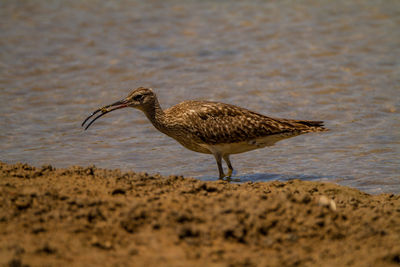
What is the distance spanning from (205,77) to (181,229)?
358 inches

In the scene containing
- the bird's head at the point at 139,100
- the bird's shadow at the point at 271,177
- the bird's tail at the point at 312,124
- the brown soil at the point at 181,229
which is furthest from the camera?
the bird's tail at the point at 312,124

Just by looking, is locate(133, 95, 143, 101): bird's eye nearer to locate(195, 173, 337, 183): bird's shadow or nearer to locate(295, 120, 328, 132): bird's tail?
locate(195, 173, 337, 183): bird's shadow

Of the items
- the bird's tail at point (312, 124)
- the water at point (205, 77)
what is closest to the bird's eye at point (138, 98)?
the water at point (205, 77)

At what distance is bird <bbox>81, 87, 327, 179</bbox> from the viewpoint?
928 cm

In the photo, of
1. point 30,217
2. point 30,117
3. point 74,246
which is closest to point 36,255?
point 74,246

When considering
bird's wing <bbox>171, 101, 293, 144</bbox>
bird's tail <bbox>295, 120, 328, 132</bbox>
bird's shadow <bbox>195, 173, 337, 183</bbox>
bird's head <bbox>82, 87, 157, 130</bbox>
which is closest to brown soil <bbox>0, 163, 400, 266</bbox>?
bird's shadow <bbox>195, 173, 337, 183</bbox>

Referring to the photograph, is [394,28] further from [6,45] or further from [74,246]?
[74,246]

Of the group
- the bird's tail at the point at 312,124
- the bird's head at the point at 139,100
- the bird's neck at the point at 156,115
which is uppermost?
the bird's head at the point at 139,100

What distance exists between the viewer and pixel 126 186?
22.4 feet

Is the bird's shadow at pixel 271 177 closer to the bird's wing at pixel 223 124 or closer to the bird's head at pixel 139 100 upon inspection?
the bird's wing at pixel 223 124

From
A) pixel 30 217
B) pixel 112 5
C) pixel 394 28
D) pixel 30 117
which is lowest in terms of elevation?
pixel 30 217

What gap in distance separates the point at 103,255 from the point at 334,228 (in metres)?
2.30

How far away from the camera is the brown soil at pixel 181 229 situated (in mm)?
5102

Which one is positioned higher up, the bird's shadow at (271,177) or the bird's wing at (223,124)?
the bird's wing at (223,124)
